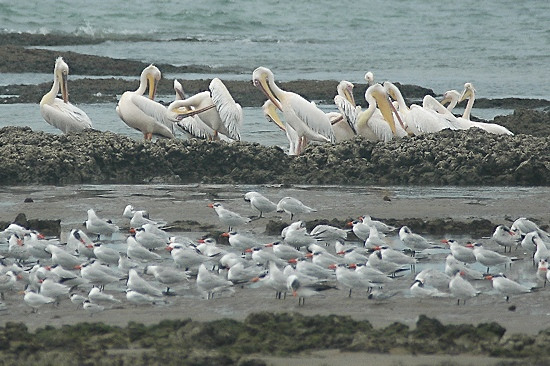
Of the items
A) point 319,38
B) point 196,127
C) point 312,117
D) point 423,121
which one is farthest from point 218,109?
point 319,38

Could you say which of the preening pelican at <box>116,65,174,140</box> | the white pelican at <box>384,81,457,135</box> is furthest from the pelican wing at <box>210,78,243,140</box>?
the white pelican at <box>384,81,457,135</box>

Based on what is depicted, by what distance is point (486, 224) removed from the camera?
11.5 meters

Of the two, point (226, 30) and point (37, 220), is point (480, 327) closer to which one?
point (37, 220)

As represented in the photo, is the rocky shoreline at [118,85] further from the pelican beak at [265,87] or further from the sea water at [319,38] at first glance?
the pelican beak at [265,87]

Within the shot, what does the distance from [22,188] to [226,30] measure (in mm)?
31711

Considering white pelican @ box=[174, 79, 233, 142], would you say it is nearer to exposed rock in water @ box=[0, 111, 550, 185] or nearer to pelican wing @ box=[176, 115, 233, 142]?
pelican wing @ box=[176, 115, 233, 142]

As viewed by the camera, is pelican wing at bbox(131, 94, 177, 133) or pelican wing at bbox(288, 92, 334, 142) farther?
pelican wing at bbox(131, 94, 177, 133)

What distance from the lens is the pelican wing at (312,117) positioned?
16.3 metres

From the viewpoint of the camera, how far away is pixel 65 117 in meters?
17.1

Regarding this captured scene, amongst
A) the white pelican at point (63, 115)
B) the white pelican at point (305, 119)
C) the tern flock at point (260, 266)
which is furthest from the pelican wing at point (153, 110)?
the tern flock at point (260, 266)

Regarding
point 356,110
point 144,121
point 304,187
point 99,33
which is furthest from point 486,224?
point 99,33

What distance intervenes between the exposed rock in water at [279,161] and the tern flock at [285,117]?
0.98 m

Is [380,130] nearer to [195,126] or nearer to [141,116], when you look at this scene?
[195,126]

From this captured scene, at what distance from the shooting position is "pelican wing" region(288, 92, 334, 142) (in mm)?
16297
